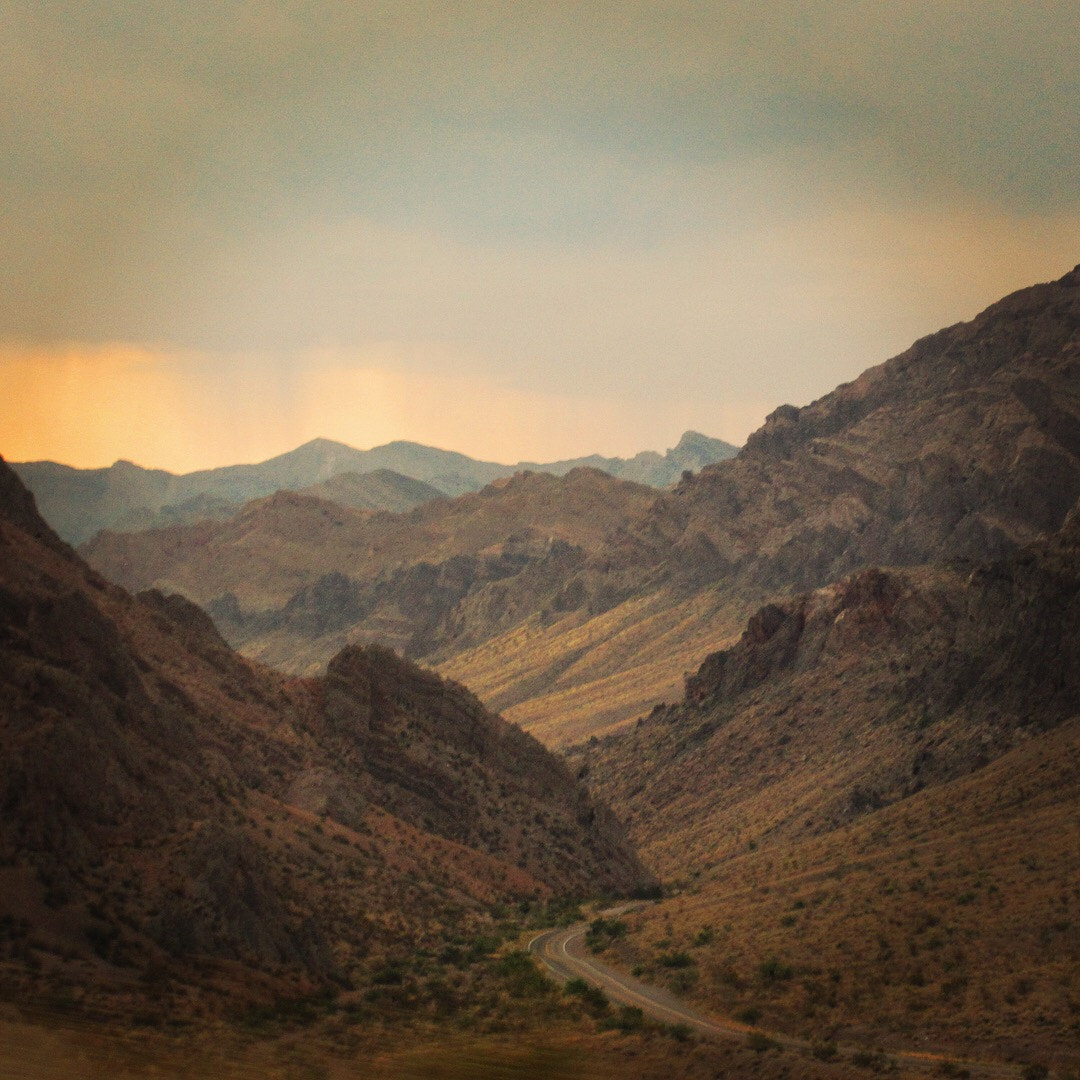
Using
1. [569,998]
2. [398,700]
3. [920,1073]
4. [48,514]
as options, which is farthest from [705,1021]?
[398,700]

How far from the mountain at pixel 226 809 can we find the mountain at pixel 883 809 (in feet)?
39.1

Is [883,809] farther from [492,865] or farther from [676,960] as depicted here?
[676,960]

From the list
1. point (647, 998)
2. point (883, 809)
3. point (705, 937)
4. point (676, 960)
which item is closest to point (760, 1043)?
point (647, 998)

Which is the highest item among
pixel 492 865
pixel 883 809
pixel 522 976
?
pixel 522 976

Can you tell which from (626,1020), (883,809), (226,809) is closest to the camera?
(626,1020)

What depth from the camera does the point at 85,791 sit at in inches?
2117

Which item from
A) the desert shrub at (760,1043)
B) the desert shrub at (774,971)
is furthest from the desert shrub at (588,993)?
the desert shrub at (760,1043)

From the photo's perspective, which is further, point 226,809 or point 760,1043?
point 226,809

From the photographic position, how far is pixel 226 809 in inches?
2731

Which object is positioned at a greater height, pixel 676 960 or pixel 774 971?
pixel 774 971

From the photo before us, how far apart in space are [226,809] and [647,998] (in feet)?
65.4

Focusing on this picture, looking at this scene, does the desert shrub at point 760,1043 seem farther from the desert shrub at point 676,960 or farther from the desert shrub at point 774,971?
the desert shrub at point 676,960

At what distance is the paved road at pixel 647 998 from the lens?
1877 inches

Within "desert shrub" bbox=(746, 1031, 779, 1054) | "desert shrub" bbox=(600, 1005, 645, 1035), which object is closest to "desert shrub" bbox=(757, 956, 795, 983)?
"desert shrub" bbox=(600, 1005, 645, 1035)
